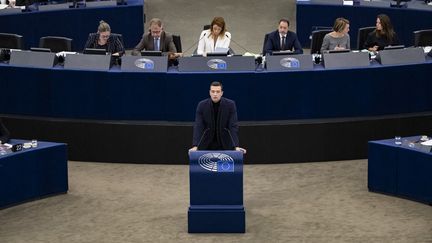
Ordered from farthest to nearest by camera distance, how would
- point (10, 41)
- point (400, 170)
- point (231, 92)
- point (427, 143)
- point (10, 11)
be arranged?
point (10, 11), point (10, 41), point (231, 92), point (400, 170), point (427, 143)

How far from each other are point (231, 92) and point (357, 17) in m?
6.70

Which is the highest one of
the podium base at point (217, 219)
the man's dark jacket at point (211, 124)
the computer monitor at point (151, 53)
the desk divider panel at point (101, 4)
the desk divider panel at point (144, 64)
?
the desk divider panel at point (101, 4)

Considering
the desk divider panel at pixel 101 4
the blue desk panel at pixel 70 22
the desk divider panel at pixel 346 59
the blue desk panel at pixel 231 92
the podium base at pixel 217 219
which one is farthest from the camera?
the desk divider panel at pixel 101 4

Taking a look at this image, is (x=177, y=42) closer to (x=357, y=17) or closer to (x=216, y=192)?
(x=357, y=17)

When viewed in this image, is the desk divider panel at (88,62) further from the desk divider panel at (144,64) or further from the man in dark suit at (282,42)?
the man in dark suit at (282,42)

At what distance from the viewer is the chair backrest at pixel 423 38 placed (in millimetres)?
16703

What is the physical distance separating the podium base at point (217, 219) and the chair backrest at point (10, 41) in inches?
233

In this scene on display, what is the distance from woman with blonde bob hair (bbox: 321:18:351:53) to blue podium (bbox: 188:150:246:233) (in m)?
4.61

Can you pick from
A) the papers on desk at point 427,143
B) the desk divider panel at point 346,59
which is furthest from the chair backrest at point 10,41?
the papers on desk at point 427,143

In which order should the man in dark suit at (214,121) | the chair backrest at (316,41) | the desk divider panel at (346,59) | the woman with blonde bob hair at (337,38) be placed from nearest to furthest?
the man in dark suit at (214,121) → the desk divider panel at (346,59) → the woman with blonde bob hair at (337,38) → the chair backrest at (316,41)

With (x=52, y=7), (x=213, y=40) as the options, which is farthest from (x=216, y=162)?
(x=52, y=7)

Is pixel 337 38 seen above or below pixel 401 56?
above

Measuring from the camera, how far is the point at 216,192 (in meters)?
11.7

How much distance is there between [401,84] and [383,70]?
13.1 inches
